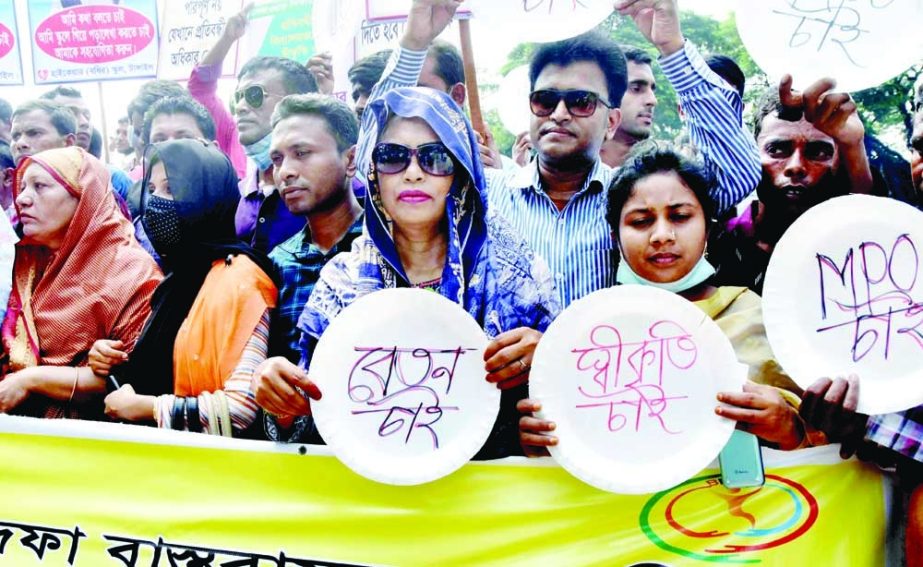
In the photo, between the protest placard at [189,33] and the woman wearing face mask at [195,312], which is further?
the protest placard at [189,33]

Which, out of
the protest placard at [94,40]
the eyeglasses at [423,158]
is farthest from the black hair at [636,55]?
the protest placard at [94,40]

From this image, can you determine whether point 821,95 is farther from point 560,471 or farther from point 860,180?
point 560,471

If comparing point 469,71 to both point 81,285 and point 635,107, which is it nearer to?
point 635,107

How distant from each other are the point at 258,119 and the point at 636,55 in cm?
155

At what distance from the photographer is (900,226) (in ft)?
7.41

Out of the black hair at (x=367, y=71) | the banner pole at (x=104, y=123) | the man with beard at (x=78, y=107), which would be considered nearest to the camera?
the black hair at (x=367, y=71)

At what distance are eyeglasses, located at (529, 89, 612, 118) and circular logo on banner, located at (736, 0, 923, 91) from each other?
0.47m

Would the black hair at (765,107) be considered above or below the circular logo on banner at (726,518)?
above

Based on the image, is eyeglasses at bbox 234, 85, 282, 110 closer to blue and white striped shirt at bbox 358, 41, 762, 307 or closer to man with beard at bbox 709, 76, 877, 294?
blue and white striped shirt at bbox 358, 41, 762, 307

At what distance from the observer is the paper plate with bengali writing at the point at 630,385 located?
2307 millimetres

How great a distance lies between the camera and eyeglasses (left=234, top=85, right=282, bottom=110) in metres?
3.49

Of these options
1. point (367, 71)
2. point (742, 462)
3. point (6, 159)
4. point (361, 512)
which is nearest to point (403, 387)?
point (361, 512)

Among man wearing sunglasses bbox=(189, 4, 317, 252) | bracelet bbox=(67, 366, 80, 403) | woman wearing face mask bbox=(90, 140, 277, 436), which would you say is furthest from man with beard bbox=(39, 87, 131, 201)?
bracelet bbox=(67, 366, 80, 403)

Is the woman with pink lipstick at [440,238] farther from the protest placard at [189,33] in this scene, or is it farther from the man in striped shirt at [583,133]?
the protest placard at [189,33]
